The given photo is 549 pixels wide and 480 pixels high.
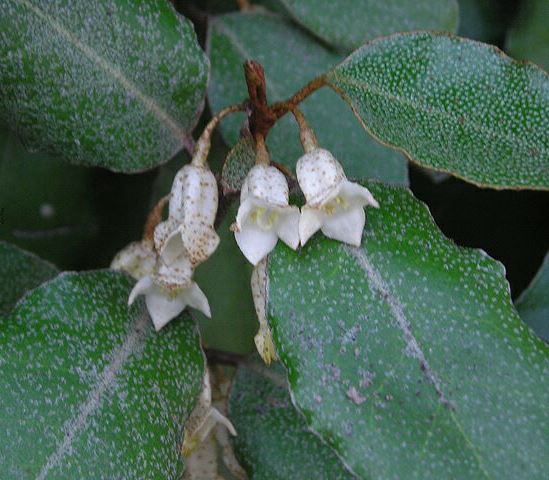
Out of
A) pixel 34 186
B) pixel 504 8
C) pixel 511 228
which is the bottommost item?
pixel 34 186

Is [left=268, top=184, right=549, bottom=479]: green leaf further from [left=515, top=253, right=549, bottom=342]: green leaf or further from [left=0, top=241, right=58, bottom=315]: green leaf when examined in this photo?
[left=0, top=241, right=58, bottom=315]: green leaf

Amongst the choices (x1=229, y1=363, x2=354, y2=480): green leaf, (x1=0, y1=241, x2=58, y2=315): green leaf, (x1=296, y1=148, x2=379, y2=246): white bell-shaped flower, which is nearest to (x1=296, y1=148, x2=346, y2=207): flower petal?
(x1=296, y1=148, x2=379, y2=246): white bell-shaped flower

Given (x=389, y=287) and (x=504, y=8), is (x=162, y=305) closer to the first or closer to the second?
(x=389, y=287)

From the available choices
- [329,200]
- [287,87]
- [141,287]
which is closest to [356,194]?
[329,200]

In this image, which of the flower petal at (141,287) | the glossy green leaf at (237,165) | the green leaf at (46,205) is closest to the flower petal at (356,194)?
the glossy green leaf at (237,165)

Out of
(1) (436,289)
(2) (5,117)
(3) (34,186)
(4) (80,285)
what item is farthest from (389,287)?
(3) (34,186)

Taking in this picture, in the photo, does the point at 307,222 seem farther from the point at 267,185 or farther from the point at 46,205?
the point at 46,205

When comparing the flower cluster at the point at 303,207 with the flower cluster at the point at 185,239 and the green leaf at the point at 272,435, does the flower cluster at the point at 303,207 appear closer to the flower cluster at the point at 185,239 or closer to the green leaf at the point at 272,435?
the flower cluster at the point at 185,239

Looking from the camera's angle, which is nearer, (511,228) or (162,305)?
(162,305)
